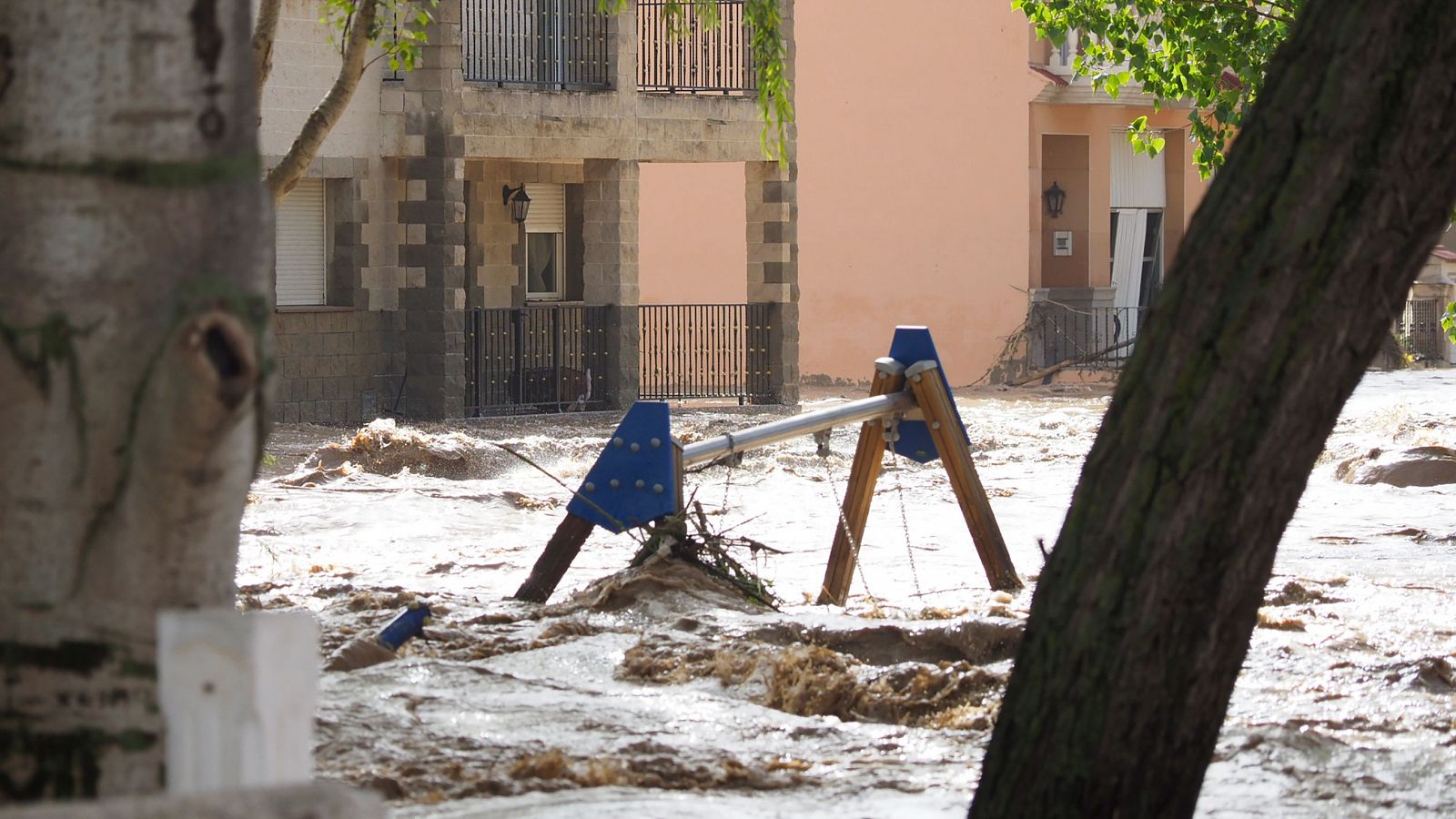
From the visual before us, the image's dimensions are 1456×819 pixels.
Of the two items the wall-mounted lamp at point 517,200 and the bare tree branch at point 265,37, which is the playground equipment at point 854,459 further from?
the wall-mounted lamp at point 517,200

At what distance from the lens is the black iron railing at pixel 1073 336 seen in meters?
28.6

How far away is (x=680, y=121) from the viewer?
74.8 ft

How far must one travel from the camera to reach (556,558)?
7566mm

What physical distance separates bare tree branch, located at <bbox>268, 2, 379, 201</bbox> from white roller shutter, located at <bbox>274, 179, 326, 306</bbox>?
12807 millimetres

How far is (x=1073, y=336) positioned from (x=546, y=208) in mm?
9127

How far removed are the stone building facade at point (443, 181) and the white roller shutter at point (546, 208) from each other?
0.58 meters

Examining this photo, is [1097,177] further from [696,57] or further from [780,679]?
[780,679]

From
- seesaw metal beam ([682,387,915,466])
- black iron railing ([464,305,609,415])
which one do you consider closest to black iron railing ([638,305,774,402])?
black iron railing ([464,305,609,415])

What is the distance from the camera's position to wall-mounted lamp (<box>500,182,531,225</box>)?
23000 mm

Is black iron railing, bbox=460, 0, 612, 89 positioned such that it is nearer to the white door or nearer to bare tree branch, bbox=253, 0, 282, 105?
the white door

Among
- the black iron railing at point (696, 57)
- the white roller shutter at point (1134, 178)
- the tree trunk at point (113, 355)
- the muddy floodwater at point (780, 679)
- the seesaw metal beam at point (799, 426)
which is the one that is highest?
the black iron railing at point (696, 57)

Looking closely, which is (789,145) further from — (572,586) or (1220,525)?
(1220,525)

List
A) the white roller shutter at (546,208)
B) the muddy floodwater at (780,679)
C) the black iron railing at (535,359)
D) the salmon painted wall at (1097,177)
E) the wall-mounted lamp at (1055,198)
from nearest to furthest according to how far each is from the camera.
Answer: the muddy floodwater at (780,679), the black iron railing at (535,359), the white roller shutter at (546,208), the salmon painted wall at (1097,177), the wall-mounted lamp at (1055,198)

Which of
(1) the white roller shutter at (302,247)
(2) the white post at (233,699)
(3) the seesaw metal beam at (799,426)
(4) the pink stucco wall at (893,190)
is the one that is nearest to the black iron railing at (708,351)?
(4) the pink stucco wall at (893,190)
